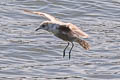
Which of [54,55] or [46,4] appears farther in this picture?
[46,4]

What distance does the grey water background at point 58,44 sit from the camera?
1112 cm

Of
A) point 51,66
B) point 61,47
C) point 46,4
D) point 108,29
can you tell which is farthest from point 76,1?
point 51,66

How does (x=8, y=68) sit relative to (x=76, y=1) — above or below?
below

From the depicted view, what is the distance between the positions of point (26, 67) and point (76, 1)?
16.5ft

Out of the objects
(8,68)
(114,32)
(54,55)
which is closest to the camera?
(8,68)

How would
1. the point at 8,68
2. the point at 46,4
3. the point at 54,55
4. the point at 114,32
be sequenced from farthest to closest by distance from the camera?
1. the point at 46,4
2. the point at 114,32
3. the point at 54,55
4. the point at 8,68

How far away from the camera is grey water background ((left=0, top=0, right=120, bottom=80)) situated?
11.1 metres

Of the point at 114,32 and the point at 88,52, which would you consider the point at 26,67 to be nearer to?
the point at 88,52

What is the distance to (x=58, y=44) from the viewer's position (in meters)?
12.7

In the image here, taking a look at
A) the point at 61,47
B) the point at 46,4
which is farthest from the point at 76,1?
the point at 61,47

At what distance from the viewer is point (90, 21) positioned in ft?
46.9

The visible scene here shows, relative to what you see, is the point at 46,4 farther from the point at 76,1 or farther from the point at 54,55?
the point at 54,55

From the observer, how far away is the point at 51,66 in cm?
1143

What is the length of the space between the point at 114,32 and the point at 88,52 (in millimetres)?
1438
